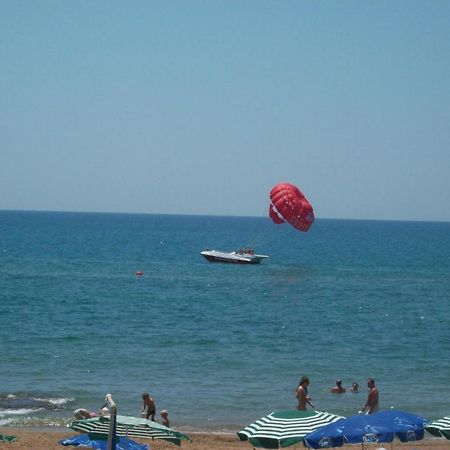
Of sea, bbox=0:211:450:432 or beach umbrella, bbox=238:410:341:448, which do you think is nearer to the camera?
beach umbrella, bbox=238:410:341:448

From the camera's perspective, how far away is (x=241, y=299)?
161 feet

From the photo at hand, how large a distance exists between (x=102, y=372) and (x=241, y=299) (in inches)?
862

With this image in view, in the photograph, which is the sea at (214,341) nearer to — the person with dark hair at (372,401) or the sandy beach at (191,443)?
the sandy beach at (191,443)

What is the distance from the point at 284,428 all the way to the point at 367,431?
167 cm

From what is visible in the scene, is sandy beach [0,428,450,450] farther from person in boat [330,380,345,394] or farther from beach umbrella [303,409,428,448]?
person in boat [330,380,345,394]

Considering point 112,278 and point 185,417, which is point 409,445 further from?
point 112,278

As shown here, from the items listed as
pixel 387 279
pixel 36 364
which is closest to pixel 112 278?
pixel 387 279

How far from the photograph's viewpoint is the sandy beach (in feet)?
61.3

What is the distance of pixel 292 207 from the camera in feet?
152

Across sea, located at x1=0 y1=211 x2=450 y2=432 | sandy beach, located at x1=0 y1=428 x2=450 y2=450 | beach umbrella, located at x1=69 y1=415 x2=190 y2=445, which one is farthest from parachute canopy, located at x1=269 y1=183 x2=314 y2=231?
beach umbrella, located at x1=69 y1=415 x2=190 y2=445

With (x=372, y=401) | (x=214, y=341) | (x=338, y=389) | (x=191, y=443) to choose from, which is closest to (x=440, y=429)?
(x=372, y=401)

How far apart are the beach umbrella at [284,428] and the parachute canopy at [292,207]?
30.6 meters

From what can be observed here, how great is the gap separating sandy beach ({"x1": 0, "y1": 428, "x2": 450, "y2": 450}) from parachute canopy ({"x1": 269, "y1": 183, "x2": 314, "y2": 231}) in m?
26.2

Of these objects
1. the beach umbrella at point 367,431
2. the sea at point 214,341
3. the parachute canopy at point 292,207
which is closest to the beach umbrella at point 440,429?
the beach umbrella at point 367,431
